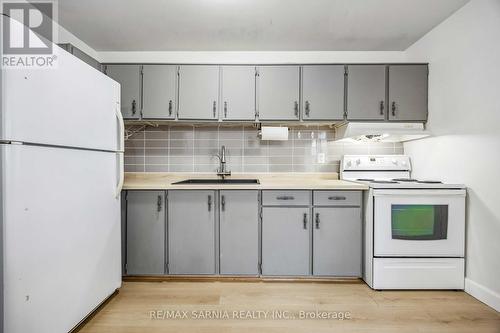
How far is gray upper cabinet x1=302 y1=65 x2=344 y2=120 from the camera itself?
8.83ft

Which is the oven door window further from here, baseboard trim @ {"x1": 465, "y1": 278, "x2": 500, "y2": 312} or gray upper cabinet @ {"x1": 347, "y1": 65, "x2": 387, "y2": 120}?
gray upper cabinet @ {"x1": 347, "y1": 65, "x2": 387, "y2": 120}

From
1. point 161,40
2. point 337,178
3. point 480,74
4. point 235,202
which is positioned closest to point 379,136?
point 337,178

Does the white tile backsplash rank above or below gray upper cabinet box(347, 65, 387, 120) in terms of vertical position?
below

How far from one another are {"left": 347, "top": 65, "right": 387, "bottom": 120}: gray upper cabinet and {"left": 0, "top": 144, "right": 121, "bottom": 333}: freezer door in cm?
231

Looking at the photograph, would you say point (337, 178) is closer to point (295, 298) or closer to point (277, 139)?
point (277, 139)

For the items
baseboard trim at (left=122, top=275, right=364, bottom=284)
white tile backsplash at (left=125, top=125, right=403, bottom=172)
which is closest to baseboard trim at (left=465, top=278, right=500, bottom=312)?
baseboard trim at (left=122, top=275, right=364, bottom=284)

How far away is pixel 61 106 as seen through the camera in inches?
57.4

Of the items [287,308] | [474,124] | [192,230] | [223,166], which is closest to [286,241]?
[287,308]

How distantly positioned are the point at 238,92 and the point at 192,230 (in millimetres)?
1433

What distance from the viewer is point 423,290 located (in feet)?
7.38

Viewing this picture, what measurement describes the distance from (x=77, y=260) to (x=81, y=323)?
1.67 ft

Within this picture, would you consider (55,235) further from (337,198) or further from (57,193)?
(337,198)

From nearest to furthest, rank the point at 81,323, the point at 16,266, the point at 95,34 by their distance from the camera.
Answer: the point at 16,266, the point at 81,323, the point at 95,34

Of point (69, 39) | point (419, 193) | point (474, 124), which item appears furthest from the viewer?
point (69, 39)
